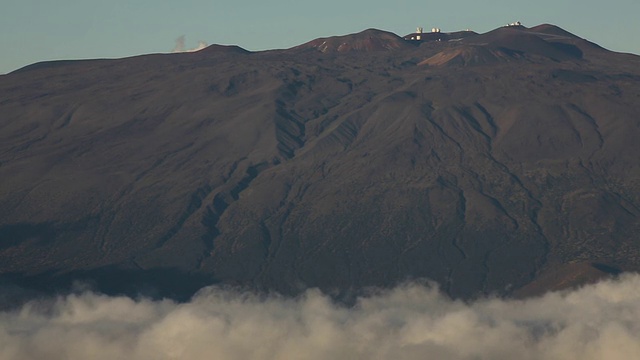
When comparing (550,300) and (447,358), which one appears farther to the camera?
(550,300)

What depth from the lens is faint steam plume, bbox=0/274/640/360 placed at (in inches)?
6531

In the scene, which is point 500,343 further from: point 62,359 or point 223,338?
point 62,359

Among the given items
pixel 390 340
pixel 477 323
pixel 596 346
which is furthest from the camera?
pixel 477 323

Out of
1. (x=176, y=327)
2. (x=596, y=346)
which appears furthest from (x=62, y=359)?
(x=596, y=346)

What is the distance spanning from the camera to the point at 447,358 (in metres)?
165

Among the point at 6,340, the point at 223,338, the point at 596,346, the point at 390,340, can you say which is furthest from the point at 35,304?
the point at 596,346

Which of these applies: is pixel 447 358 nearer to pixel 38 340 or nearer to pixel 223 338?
pixel 223 338

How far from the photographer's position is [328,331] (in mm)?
177875

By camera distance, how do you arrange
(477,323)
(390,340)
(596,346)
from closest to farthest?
(596,346), (390,340), (477,323)

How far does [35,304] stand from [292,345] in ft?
166

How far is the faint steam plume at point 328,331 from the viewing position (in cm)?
16588

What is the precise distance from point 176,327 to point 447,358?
129 ft

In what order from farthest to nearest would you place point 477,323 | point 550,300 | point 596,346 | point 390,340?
1. point 550,300
2. point 477,323
3. point 390,340
4. point 596,346

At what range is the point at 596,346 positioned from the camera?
531ft
